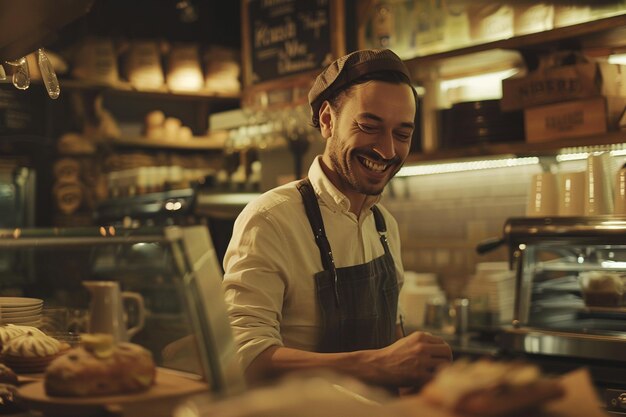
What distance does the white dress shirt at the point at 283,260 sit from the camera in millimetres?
1990

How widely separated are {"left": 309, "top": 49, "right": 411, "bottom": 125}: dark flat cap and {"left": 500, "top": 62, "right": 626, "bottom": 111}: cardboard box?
1398 mm

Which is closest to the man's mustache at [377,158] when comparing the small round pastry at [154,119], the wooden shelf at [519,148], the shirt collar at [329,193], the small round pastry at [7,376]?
the shirt collar at [329,193]

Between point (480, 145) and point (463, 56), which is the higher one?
point (463, 56)

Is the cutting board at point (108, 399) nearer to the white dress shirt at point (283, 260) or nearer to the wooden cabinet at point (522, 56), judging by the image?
the white dress shirt at point (283, 260)

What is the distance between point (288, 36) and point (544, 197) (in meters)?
2.07

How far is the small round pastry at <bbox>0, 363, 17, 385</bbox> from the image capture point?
1484mm

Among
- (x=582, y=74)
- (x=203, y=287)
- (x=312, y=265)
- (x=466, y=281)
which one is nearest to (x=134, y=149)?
(x=466, y=281)

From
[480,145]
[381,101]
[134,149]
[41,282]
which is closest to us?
[41,282]

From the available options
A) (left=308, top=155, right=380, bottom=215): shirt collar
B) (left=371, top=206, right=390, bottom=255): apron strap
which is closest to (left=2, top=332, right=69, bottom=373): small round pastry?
(left=308, top=155, right=380, bottom=215): shirt collar

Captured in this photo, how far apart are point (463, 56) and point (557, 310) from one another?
134 centimetres

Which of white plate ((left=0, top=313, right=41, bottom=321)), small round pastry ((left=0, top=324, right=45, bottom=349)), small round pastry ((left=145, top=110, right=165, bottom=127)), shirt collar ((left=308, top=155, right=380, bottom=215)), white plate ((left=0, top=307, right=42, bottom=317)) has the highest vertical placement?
small round pastry ((left=145, top=110, right=165, bottom=127))

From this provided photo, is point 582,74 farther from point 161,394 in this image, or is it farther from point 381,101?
point 161,394

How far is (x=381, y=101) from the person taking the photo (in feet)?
7.09

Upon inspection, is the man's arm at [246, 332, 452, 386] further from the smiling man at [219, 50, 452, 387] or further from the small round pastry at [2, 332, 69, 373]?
the small round pastry at [2, 332, 69, 373]
